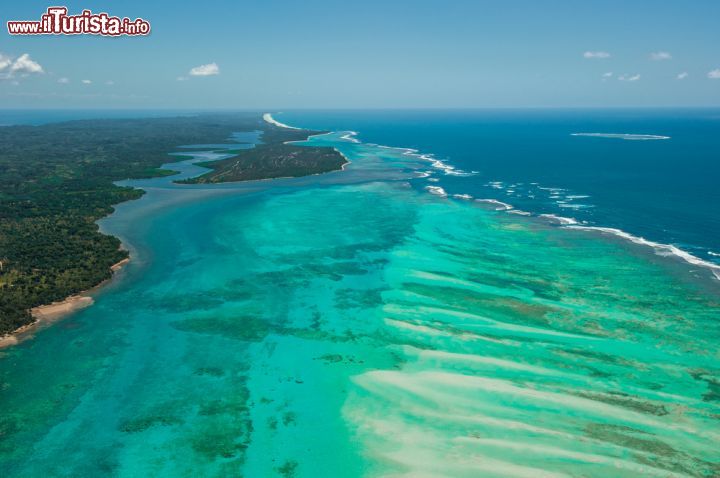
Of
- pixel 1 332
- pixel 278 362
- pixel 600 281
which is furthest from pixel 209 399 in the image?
pixel 600 281

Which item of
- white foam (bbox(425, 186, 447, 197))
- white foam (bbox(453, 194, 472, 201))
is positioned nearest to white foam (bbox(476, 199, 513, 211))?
white foam (bbox(453, 194, 472, 201))

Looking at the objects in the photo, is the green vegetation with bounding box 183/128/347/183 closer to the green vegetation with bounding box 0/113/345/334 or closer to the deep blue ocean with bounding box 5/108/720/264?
the green vegetation with bounding box 0/113/345/334

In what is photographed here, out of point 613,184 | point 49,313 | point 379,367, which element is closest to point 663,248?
point 379,367

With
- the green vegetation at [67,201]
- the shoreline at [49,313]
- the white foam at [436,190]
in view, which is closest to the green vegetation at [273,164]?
the green vegetation at [67,201]

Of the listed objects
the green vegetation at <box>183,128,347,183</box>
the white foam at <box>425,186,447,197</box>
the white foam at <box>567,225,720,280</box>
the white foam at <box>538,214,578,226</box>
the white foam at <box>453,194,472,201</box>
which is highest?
the green vegetation at <box>183,128,347,183</box>

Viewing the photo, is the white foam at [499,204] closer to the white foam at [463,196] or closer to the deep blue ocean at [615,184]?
the deep blue ocean at [615,184]

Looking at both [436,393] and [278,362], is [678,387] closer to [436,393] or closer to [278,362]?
[436,393]

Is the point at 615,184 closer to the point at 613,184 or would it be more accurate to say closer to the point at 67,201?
the point at 613,184
